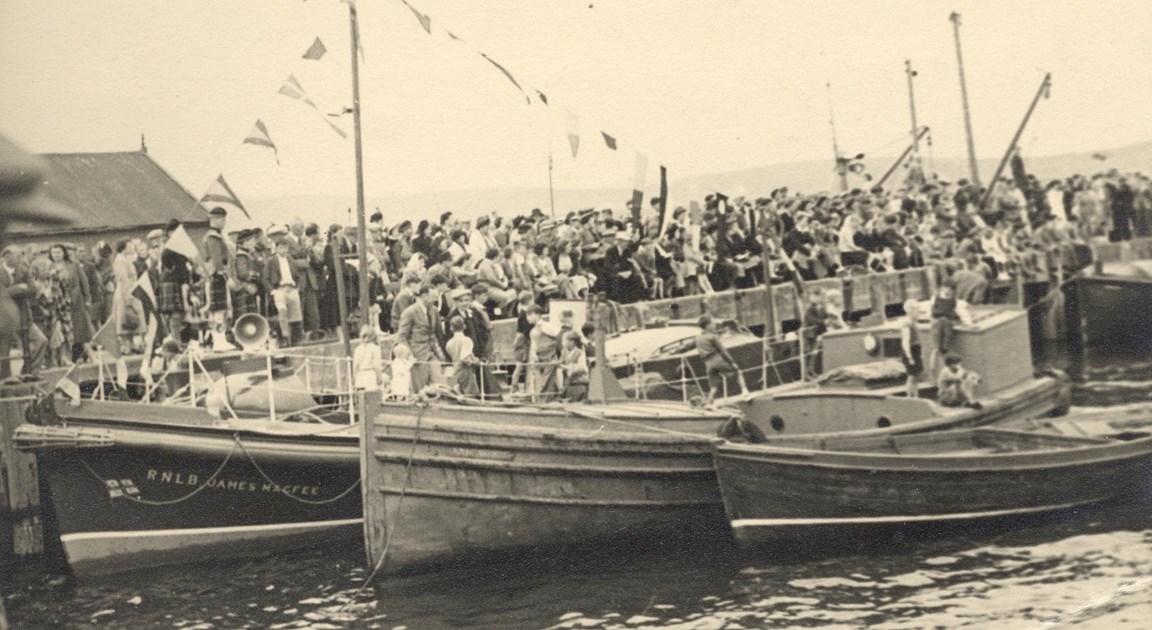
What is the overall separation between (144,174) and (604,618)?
5.77 m

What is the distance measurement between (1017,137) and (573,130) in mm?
4160

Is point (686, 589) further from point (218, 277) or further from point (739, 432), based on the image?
point (218, 277)

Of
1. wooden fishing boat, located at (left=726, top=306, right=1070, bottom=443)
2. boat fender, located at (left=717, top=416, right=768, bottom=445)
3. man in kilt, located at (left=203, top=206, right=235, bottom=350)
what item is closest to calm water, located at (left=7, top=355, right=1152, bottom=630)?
boat fender, located at (left=717, top=416, right=768, bottom=445)

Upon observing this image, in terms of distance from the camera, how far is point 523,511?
35.9ft

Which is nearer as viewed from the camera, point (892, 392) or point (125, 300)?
point (892, 392)

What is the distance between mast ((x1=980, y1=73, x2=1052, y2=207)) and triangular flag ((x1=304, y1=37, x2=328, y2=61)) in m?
5.80

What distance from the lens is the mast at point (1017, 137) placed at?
9.93m

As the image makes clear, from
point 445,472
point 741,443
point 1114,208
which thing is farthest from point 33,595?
point 1114,208

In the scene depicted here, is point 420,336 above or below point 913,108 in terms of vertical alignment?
below

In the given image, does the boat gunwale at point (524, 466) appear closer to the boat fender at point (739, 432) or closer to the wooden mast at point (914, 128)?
the boat fender at point (739, 432)

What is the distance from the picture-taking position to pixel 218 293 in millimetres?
14352

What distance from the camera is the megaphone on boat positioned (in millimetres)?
13039

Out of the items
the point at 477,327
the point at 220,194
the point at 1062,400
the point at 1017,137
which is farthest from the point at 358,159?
the point at 1062,400

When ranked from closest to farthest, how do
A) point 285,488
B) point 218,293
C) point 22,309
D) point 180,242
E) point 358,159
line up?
point 22,309, point 358,159, point 180,242, point 285,488, point 218,293
